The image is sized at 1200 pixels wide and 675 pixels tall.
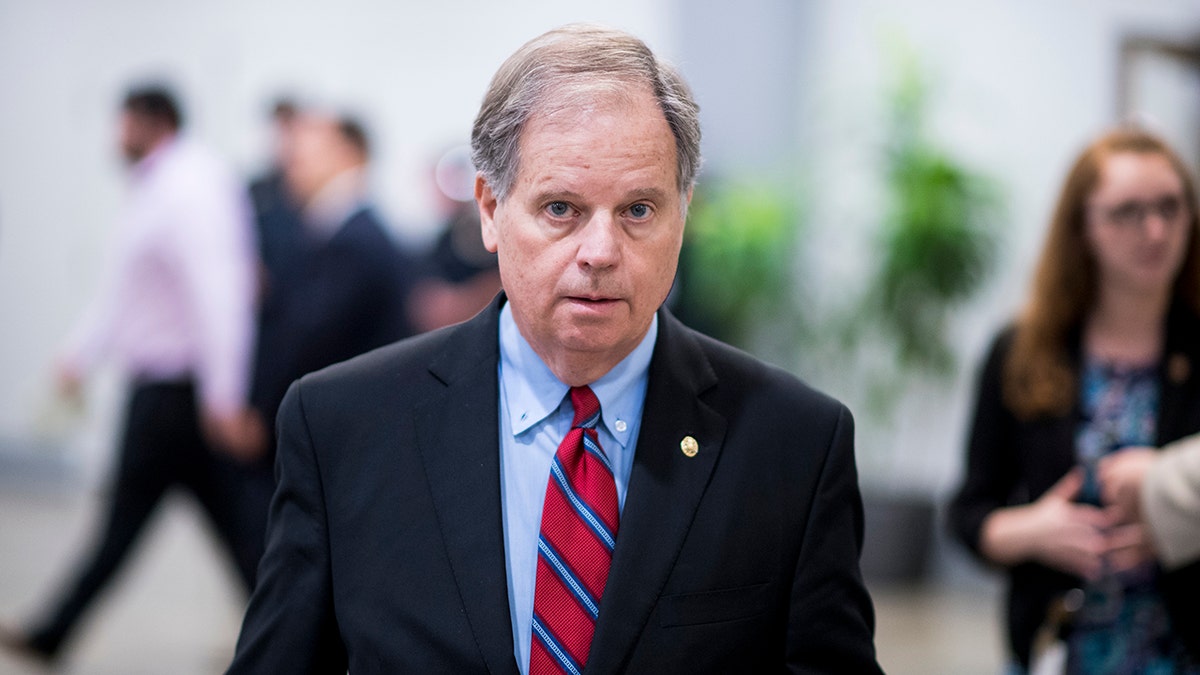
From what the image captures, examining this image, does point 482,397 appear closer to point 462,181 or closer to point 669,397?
point 669,397

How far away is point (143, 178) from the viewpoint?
5219mm

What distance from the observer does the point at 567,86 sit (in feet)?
4.97

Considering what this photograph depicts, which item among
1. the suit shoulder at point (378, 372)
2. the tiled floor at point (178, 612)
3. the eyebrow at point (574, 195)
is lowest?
the tiled floor at point (178, 612)

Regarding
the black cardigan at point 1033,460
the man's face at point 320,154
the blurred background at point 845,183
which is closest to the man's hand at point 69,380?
the blurred background at point 845,183

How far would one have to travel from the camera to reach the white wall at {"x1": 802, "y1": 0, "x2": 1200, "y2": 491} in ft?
21.3

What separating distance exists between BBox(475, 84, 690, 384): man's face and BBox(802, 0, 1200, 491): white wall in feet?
16.5

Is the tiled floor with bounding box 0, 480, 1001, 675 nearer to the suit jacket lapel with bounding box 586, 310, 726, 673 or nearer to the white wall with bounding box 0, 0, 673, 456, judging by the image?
the white wall with bounding box 0, 0, 673, 456

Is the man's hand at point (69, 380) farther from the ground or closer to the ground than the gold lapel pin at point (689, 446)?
closer to the ground

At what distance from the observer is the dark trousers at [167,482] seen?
4750 millimetres

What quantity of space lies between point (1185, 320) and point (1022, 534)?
549 millimetres

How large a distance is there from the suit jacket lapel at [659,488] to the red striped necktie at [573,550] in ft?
0.11

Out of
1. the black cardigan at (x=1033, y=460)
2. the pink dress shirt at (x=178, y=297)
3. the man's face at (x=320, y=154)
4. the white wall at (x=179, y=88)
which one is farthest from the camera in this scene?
the white wall at (x=179, y=88)

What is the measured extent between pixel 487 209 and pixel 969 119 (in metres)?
5.63

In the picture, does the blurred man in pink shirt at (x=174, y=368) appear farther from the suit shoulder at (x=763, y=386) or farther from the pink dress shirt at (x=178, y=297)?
the suit shoulder at (x=763, y=386)
